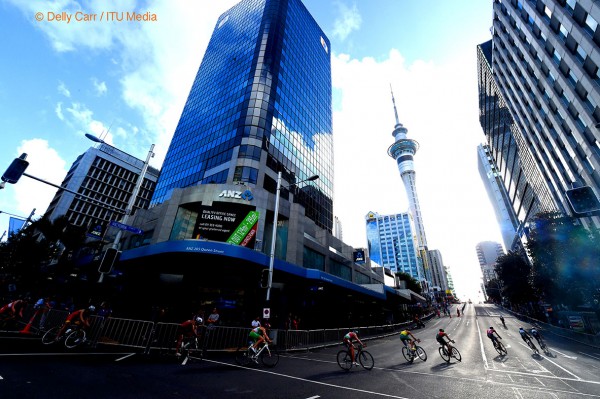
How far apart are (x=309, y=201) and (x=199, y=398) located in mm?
38148

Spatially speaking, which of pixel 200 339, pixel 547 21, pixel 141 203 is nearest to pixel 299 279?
pixel 200 339

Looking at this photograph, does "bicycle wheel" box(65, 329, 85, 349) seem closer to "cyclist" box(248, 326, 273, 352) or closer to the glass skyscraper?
"cyclist" box(248, 326, 273, 352)

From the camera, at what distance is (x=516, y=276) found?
48.8 m

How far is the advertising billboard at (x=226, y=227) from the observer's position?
69.9 feet

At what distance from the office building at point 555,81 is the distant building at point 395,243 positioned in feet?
346

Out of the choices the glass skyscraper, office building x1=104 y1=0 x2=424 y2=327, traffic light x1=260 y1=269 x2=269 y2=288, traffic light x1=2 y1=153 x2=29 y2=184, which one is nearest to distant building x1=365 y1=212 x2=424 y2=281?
office building x1=104 y1=0 x2=424 y2=327

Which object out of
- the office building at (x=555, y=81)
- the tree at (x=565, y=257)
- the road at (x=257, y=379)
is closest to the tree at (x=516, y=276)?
the office building at (x=555, y=81)

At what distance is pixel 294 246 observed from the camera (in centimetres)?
2625

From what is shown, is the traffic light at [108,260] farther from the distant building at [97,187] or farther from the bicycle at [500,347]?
the distant building at [97,187]

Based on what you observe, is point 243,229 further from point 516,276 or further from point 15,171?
point 516,276

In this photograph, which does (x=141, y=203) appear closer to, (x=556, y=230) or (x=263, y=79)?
(x=263, y=79)

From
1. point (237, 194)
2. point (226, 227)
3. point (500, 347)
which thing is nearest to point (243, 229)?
point (226, 227)

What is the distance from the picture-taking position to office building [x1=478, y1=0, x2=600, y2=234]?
21578mm

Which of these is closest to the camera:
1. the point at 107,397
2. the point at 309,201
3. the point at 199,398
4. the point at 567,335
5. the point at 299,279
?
the point at 107,397
